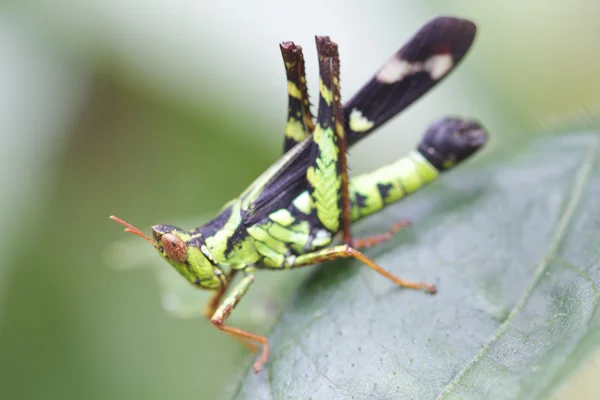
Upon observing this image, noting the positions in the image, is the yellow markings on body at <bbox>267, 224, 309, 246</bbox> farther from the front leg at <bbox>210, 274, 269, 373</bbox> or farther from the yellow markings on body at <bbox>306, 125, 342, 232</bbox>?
the front leg at <bbox>210, 274, 269, 373</bbox>

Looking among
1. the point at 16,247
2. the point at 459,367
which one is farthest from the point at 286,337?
the point at 16,247

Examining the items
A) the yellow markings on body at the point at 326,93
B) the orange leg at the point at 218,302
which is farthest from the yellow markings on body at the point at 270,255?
the yellow markings on body at the point at 326,93

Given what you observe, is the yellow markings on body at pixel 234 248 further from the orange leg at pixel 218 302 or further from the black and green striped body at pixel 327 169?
the orange leg at pixel 218 302

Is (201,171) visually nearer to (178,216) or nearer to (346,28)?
(178,216)

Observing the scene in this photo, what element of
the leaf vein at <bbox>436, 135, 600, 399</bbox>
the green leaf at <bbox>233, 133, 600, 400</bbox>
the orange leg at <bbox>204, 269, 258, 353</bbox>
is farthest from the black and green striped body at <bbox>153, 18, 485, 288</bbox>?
the leaf vein at <bbox>436, 135, 600, 399</bbox>

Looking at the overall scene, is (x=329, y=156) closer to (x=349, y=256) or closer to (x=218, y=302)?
(x=349, y=256)

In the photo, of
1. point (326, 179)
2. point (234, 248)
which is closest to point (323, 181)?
point (326, 179)
